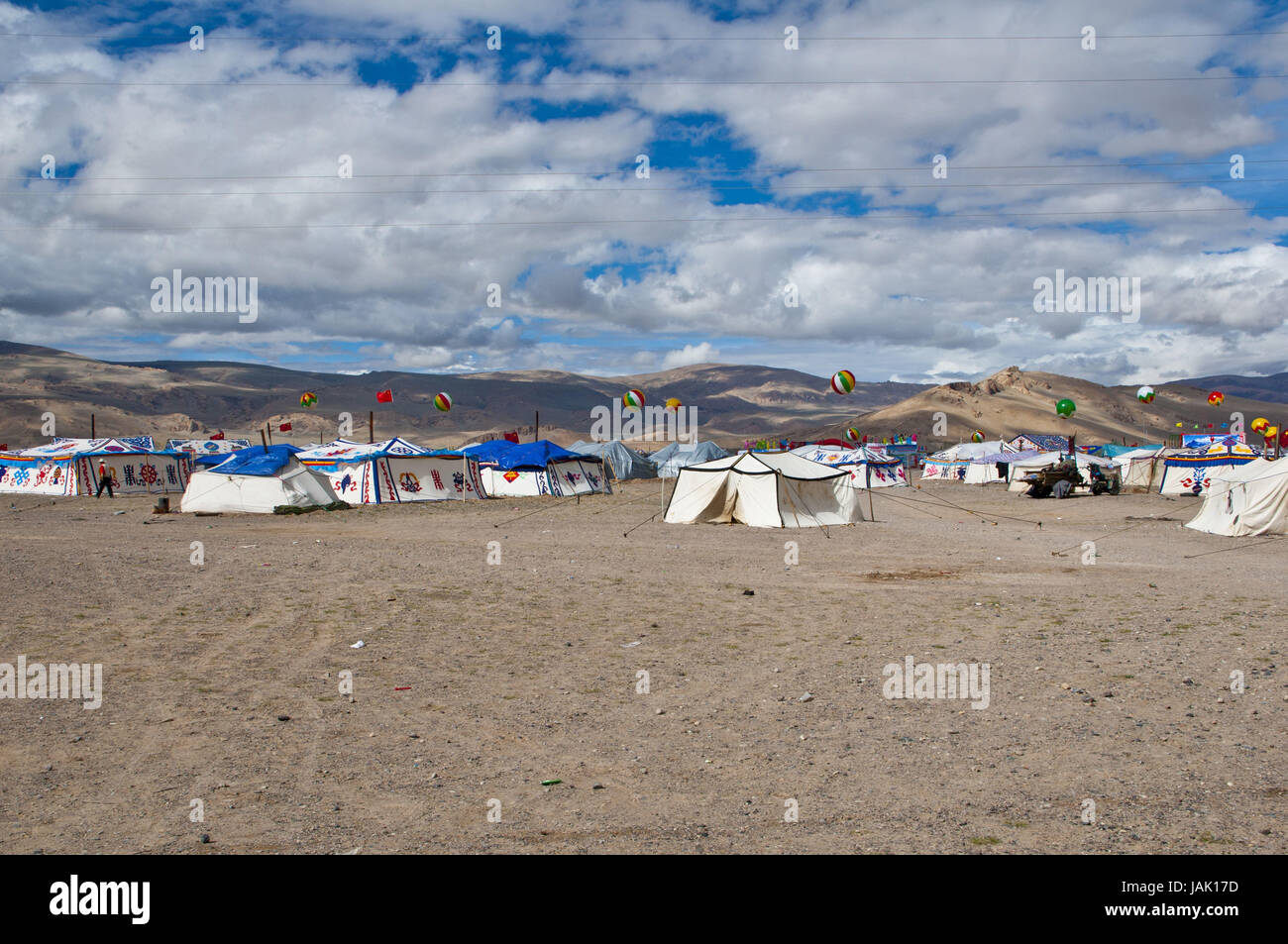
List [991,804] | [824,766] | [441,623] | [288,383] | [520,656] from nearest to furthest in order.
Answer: [991,804] < [824,766] < [520,656] < [441,623] < [288,383]

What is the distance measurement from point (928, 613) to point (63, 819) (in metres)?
9.99

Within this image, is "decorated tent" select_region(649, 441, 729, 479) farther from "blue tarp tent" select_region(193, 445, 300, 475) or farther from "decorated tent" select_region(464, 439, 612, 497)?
"blue tarp tent" select_region(193, 445, 300, 475)

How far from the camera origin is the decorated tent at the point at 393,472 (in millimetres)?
33719

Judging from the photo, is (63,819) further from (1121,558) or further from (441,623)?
(1121,558)

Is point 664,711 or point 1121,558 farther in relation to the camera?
point 1121,558

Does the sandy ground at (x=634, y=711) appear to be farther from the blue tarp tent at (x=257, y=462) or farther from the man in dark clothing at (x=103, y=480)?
the man in dark clothing at (x=103, y=480)

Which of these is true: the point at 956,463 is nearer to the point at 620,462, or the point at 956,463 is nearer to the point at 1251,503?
the point at 620,462

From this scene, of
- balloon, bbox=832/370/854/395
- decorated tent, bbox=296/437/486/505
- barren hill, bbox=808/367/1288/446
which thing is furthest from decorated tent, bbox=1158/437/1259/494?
barren hill, bbox=808/367/1288/446

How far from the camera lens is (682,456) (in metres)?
59.0

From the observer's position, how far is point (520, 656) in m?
9.79

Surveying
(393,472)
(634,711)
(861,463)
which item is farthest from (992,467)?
(634,711)

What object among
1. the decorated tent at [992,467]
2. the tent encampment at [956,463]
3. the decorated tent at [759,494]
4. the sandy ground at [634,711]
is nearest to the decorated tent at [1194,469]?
the decorated tent at [992,467]

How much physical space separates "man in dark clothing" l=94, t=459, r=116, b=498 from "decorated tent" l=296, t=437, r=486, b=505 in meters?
7.28

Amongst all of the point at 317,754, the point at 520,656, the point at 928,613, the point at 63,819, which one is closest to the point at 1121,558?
the point at 928,613
